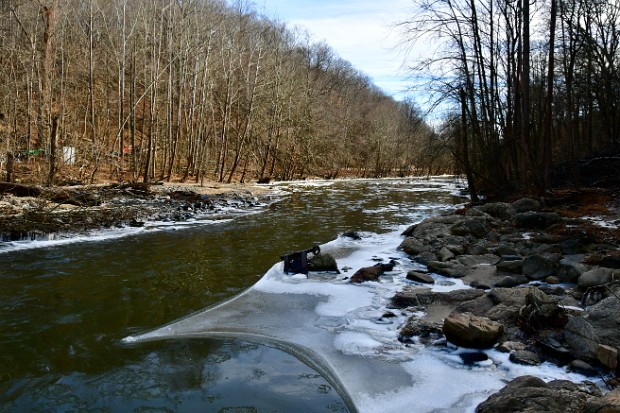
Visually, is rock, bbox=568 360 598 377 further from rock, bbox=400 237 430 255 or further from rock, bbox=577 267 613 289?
rock, bbox=400 237 430 255

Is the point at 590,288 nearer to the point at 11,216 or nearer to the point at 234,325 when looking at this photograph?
the point at 234,325

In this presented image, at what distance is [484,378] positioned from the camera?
360 cm

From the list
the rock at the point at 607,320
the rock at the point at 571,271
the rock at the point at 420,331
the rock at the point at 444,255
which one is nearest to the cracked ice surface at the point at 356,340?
the rock at the point at 420,331

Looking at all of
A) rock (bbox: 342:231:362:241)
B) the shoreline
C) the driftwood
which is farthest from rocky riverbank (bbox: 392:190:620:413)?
the driftwood

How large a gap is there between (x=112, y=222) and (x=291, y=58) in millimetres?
32832

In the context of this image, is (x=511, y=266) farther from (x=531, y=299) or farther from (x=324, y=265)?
(x=324, y=265)

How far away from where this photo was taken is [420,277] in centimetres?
670

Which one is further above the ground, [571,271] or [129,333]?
[571,271]

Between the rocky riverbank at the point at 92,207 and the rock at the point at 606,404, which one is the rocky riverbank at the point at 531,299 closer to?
the rock at the point at 606,404

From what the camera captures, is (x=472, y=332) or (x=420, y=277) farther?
(x=420, y=277)

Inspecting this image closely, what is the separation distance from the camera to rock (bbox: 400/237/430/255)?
8773mm

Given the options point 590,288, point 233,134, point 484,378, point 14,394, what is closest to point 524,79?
point 590,288

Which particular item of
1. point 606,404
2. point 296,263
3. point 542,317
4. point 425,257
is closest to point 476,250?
point 425,257

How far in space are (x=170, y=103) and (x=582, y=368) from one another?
23.8m
